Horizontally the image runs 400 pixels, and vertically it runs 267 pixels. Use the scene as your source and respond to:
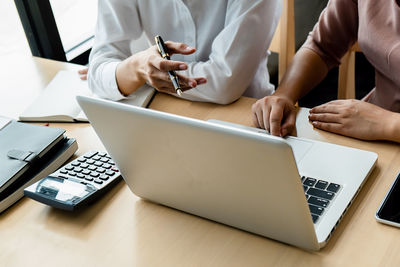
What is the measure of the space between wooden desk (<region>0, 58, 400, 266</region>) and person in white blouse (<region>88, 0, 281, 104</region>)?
300mm

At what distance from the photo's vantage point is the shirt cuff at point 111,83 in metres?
1.26

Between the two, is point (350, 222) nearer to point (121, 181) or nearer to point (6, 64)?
point (121, 181)

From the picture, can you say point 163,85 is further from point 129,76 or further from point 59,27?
point 59,27

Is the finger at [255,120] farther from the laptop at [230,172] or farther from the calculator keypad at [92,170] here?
the calculator keypad at [92,170]

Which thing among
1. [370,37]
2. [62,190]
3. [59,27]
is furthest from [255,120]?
[59,27]

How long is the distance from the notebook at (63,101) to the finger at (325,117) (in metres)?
0.43

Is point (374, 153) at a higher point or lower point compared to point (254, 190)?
lower

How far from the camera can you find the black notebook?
100 cm

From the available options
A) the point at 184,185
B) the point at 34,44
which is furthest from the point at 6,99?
the point at 184,185

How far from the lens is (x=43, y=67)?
5.07ft

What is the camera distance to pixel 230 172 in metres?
0.71

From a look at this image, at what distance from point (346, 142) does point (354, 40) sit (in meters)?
0.42

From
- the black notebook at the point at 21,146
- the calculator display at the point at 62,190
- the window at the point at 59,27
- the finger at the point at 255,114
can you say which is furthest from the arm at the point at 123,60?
the window at the point at 59,27

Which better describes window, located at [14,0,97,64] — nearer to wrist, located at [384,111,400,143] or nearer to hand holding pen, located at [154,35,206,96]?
hand holding pen, located at [154,35,206,96]
